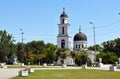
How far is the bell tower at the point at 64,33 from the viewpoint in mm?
124688

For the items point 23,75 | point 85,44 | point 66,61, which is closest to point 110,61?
point 66,61

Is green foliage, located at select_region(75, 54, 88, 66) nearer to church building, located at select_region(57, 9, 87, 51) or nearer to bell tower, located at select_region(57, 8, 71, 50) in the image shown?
church building, located at select_region(57, 9, 87, 51)

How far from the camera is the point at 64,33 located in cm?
12631

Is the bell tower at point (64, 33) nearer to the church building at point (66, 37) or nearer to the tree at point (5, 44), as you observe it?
the church building at point (66, 37)

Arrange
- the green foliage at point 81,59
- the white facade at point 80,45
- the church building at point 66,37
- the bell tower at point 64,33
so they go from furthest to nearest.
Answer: the white facade at point 80,45
the church building at point 66,37
the bell tower at point 64,33
the green foliage at point 81,59

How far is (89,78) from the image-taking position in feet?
97.0

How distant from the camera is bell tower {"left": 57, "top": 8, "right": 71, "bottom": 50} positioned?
124688 millimetres

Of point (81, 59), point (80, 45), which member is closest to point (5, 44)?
point (81, 59)

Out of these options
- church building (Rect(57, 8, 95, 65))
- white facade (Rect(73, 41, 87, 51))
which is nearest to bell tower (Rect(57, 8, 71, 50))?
church building (Rect(57, 8, 95, 65))

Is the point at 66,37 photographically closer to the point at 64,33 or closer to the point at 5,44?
the point at 64,33

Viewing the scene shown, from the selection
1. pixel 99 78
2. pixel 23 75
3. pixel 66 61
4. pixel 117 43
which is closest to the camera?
pixel 99 78

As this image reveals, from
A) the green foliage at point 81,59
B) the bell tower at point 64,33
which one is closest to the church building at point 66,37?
the bell tower at point 64,33

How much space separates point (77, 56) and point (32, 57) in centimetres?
1981

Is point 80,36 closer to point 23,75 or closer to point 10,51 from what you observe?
point 10,51
